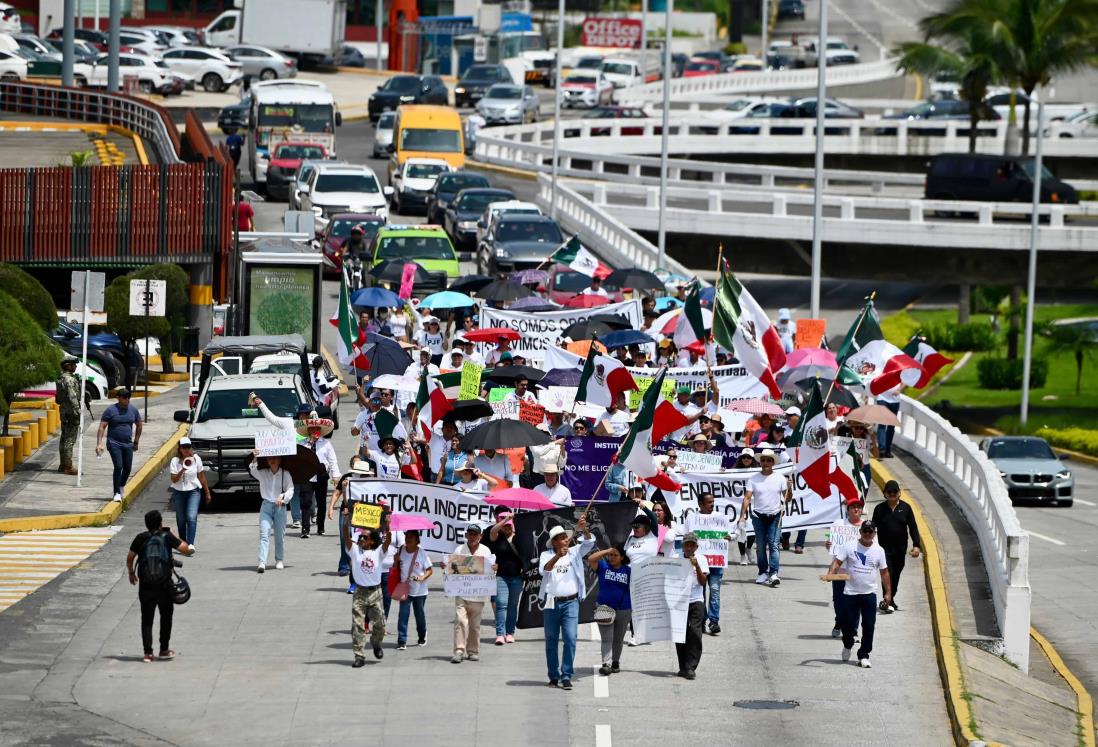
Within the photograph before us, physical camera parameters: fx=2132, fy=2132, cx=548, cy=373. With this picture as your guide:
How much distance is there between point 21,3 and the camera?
10562 cm

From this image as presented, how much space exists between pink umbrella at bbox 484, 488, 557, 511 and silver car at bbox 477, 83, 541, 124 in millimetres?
57639

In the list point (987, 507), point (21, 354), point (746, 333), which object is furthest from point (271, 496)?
point (987, 507)

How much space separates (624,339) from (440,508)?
10.5 metres

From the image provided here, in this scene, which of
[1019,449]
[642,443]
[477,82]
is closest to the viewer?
[642,443]

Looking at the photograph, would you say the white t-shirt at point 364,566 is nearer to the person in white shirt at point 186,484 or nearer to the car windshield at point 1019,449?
the person in white shirt at point 186,484

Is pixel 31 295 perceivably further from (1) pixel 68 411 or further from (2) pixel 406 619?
(2) pixel 406 619

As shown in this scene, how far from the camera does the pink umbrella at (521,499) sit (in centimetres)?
2047

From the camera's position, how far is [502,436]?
22.9 m

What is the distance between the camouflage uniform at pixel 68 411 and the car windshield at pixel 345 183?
73.4 feet

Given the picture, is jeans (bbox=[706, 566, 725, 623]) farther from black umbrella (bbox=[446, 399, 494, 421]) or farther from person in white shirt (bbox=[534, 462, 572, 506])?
black umbrella (bbox=[446, 399, 494, 421])

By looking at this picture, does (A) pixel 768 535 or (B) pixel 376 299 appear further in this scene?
(B) pixel 376 299

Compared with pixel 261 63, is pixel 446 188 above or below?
below

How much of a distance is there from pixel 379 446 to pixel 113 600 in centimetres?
332

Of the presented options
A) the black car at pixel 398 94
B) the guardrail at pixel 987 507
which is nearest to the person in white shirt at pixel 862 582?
the guardrail at pixel 987 507
